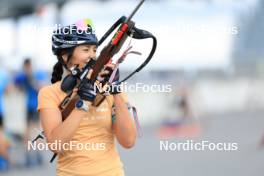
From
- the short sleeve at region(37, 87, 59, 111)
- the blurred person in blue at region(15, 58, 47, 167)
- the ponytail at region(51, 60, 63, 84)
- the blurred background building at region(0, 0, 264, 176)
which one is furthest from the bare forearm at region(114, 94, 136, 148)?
the blurred person in blue at region(15, 58, 47, 167)

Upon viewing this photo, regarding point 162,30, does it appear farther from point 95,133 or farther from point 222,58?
point 95,133

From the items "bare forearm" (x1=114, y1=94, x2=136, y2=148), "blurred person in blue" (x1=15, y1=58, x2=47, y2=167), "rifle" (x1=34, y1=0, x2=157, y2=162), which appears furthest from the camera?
"blurred person in blue" (x1=15, y1=58, x2=47, y2=167)

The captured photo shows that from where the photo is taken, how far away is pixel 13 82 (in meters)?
14.1

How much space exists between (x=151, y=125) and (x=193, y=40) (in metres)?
5.05

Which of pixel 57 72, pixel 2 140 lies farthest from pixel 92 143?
pixel 2 140

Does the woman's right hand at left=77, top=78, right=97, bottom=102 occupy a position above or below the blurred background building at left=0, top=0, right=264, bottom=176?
above

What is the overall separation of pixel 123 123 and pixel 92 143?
0.17 metres

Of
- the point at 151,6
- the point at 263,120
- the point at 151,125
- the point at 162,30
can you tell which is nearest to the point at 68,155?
the point at 162,30

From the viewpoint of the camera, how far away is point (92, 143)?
396cm

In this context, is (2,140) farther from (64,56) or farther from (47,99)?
(47,99)

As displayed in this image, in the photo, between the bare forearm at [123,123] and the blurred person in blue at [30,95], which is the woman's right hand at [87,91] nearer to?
the bare forearm at [123,123]

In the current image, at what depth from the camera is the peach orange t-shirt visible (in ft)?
13.0

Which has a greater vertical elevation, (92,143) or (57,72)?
(57,72)

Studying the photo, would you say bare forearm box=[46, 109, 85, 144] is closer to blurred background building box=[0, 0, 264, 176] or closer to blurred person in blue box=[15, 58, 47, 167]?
blurred background building box=[0, 0, 264, 176]
